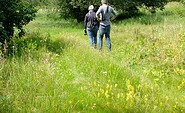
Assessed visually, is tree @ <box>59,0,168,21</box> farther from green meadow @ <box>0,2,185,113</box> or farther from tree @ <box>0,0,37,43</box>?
green meadow @ <box>0,2,185,113</box>

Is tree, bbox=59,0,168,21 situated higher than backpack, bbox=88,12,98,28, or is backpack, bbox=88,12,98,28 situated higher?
backpack, bbox=88,12,98,28

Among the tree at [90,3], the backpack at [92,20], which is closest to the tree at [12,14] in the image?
the backpack at [92,20]

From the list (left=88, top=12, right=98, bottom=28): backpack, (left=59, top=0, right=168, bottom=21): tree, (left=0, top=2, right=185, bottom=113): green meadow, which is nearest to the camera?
(left=0, top=2, right=185, bottom=113): green meadow

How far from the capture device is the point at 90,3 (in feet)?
76.4

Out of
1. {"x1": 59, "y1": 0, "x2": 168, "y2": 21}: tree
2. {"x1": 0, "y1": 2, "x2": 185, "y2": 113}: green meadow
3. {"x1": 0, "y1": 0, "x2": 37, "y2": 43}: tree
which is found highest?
{"x1": 0, "y1": 0, "x2": 37, "y2": 43}: tree

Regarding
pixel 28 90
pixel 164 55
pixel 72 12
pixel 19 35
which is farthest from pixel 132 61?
pixel 72 12

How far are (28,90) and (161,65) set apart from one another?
Result: 4633 millimetres

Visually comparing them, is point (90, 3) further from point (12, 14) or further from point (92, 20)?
point (12, 14)

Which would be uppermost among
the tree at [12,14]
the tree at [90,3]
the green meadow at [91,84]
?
the tree at [12,14]

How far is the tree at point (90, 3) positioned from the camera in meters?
23.6

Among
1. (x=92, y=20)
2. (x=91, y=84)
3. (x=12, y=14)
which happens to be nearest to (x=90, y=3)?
(x=92, y=20)

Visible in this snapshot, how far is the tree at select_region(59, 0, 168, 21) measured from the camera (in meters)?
23.6

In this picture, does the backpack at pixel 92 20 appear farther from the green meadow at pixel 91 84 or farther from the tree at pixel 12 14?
the green meadow at pixel 91 84

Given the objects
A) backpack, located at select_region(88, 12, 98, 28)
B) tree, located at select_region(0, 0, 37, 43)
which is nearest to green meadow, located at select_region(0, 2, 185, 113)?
tree, located at select_region(0, 0, 37, 43)
